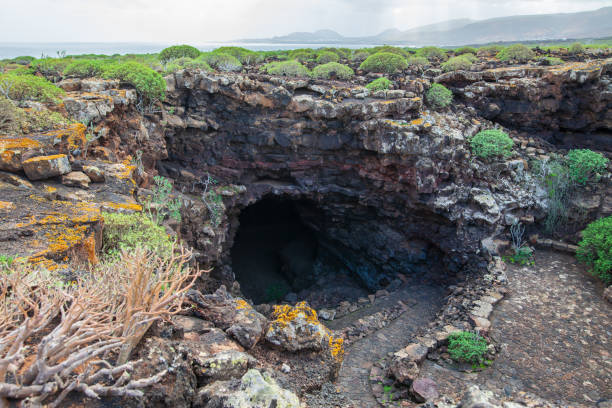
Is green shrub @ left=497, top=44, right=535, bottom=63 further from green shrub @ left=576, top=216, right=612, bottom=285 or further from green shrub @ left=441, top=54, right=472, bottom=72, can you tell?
green shrub @ left=576, top=216, right=612, bottom=285

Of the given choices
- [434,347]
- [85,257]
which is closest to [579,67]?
[434,347]

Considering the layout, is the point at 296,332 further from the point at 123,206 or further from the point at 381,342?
the point at 381,342

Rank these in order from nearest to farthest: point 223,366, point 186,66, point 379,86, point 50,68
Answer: point 223,366, point 50,68, point 379,86, point 186,66

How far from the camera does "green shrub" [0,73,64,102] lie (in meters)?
8.76

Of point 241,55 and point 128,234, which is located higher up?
point 241,55

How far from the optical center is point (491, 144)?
43.9ft

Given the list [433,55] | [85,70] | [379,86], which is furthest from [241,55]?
[433,55]

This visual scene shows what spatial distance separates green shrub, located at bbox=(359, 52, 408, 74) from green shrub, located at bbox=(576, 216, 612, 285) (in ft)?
36.3

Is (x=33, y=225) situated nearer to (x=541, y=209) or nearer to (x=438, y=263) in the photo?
(x=438, y=263)

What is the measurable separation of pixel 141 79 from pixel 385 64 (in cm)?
1192

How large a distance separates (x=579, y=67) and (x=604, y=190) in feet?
17.8

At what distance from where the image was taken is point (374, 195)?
14.9 meters

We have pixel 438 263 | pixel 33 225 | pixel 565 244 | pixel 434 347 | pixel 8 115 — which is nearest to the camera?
pixel 33 225

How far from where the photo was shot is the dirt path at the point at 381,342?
26.1 ft
